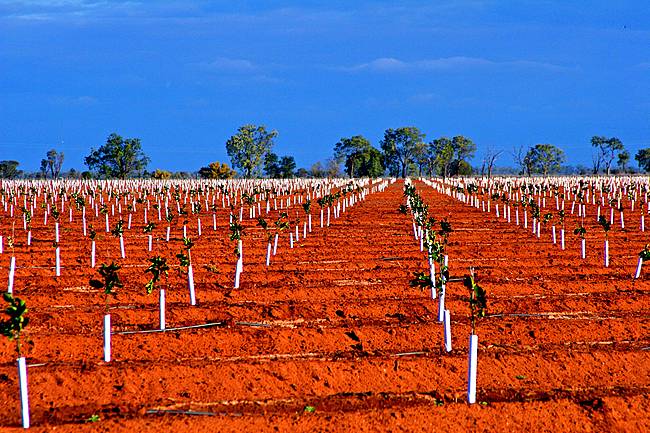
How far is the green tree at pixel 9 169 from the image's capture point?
11101 centimetres

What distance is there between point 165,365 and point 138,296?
414 cm

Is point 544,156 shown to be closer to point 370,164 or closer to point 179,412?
point 370,164

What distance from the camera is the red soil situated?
22.6 ft

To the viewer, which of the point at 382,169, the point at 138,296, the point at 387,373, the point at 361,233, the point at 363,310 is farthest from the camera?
the point at 382,169

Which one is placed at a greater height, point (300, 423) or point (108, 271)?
point (108, 271)

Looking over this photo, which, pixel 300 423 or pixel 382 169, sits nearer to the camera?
pixel 300 423

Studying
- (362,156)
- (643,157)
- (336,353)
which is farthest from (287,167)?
(336,353)

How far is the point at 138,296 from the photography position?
12.0m

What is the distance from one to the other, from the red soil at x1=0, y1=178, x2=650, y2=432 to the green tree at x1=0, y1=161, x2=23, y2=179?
4154 inches

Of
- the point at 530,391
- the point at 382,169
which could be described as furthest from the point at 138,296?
the point at 382,169

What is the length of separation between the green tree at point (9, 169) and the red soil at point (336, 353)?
4154 inches

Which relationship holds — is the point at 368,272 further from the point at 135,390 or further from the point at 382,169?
the point at 382,169

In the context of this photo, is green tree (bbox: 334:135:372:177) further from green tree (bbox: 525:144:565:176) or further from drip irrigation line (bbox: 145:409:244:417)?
drip irrigation line (bbox: 145:409:244:417)

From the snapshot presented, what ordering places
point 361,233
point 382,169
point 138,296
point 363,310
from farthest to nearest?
point 382,169, point 361,233, point 138,296, point 363,310
